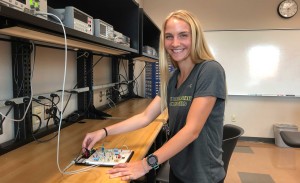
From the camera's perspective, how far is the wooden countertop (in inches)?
38.5

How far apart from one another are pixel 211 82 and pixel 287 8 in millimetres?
3644

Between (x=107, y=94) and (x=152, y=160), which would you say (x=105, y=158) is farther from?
(x=107, y=94)

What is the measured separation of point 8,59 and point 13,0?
748 mm

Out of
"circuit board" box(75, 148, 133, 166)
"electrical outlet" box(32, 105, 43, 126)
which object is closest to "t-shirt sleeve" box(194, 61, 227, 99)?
"circuit board" box(75, 148, 133, 166)

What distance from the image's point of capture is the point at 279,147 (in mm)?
3898

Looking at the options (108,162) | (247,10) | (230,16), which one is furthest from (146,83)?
(108,162)

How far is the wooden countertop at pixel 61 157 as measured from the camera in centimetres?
98

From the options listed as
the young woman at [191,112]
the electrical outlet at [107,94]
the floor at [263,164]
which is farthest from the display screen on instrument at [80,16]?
the floor at [263,164]

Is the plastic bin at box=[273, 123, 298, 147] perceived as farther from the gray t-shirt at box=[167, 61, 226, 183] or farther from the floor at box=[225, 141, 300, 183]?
the gray t-shirt at box=[167, 61, 226, 183]

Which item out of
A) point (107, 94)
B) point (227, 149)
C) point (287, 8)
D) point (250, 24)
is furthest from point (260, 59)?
point (227, 149)

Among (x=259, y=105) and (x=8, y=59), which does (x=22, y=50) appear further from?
(x=259, y=105)

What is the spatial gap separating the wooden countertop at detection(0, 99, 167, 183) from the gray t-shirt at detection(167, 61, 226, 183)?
25 cm

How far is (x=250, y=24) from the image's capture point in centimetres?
405

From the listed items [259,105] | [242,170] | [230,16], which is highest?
[230,16]
